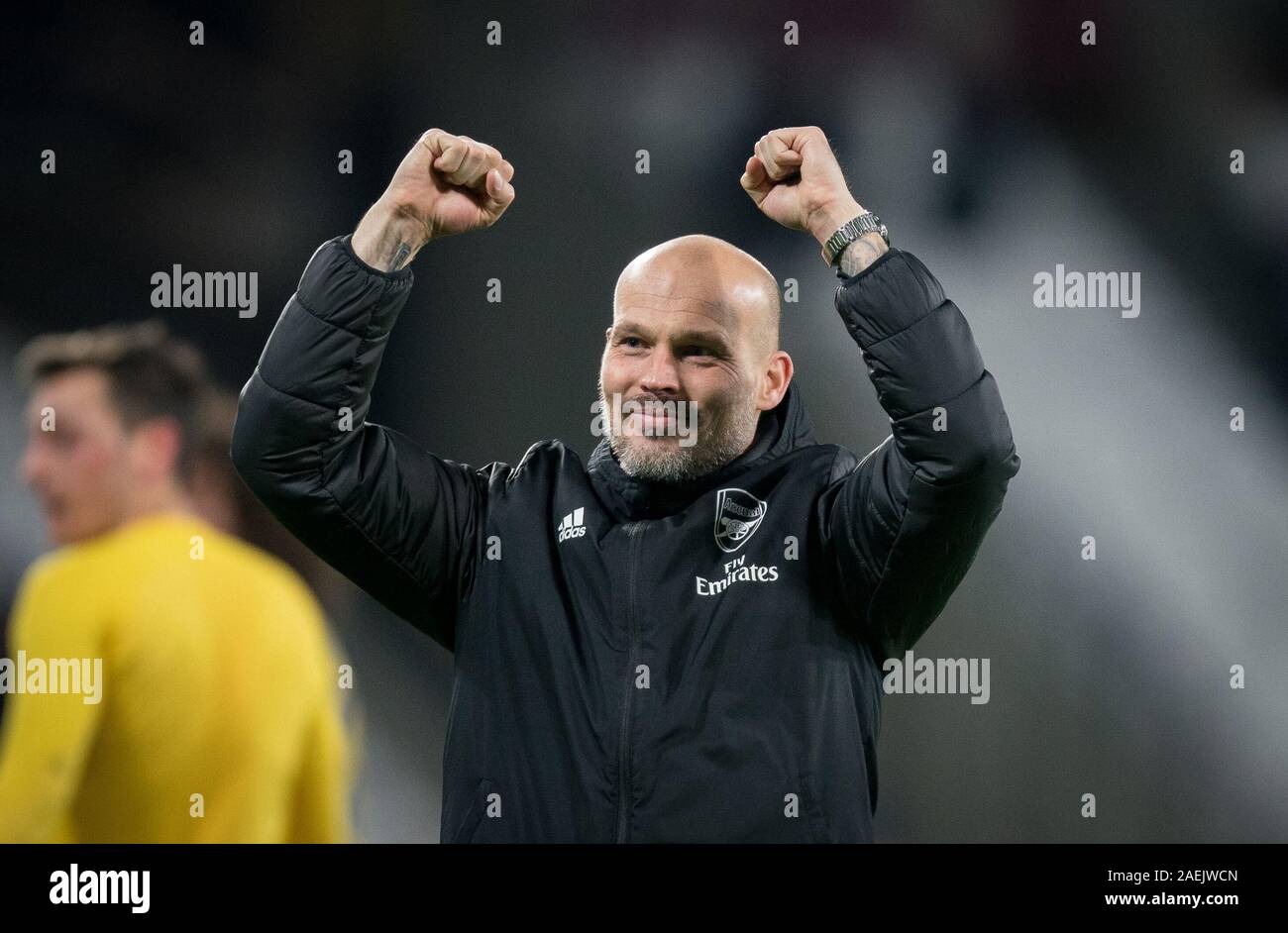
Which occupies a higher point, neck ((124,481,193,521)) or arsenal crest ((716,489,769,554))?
neck ((124,481,193,521))

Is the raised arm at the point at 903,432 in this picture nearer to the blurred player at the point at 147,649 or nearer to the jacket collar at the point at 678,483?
the jacket collar at the point at 678,483

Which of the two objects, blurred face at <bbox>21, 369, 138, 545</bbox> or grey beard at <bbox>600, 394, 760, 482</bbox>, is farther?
blurred face at <bbox>21, 369, 138, 545</bbox>

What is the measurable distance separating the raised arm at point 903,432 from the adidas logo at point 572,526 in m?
0.35

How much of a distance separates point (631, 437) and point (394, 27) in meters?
1.18

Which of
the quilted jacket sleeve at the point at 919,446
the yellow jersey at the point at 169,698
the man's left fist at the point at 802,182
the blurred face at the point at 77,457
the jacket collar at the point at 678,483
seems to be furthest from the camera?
the blurred face at the point at 77,457

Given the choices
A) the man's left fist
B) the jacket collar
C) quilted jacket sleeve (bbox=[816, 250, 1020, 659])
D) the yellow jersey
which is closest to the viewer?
quilted jacket sleeve (bbox=[816, 250, 1020, 659])

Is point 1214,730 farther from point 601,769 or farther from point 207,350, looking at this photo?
point 207,350

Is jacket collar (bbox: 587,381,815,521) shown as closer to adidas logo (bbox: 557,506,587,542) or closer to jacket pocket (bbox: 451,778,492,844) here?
adidas logo (bbox: 557,506,587,542)

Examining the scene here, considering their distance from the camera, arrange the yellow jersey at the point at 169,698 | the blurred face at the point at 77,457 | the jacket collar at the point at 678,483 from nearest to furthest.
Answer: the jacket collar at the point at 678,483 < the yellow jersey at the point at 169,698 < the blurred face at the point at 77,457

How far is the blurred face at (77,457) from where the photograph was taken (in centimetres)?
259

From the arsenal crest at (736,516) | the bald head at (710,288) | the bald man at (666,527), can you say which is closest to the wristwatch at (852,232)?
the bald man at (666,527)

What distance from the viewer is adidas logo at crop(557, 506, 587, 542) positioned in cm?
193

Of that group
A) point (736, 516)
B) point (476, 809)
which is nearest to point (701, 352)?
point (736, 516)

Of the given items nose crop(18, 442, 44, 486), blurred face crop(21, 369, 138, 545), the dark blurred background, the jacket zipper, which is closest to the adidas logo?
the jacket zipper
